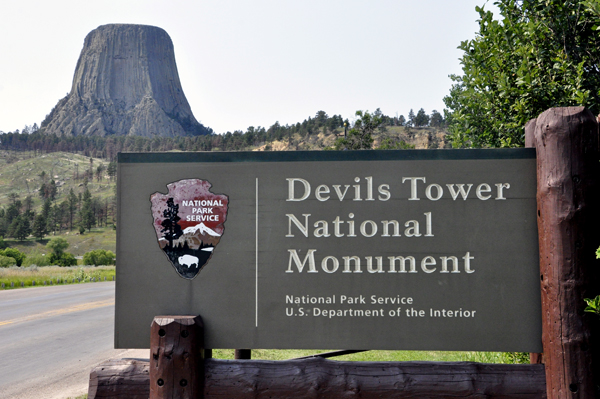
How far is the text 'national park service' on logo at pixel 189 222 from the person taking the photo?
3090mm

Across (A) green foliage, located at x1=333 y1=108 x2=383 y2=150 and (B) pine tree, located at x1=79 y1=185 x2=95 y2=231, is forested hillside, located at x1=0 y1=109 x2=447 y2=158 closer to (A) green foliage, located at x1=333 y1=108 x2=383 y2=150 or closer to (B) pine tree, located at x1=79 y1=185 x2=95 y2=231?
(A) green foliage, located at x1=333 y1=108 x2=383 y2=150

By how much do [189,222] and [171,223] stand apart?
0.12 metres

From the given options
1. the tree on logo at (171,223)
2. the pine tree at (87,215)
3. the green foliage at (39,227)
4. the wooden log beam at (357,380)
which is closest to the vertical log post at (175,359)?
the wooden log beam at (357,380)

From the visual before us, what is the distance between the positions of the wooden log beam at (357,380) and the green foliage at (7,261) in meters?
42.0

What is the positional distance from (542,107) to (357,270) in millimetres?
2366

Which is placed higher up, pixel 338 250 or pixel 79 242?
pixel 338 250

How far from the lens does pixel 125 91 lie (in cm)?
17625

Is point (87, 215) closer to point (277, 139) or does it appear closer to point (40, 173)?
point (40, 173)

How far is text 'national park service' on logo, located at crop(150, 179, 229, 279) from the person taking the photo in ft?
10.1

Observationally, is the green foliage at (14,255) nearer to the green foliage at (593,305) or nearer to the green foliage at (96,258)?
the green foliage at (96,258)

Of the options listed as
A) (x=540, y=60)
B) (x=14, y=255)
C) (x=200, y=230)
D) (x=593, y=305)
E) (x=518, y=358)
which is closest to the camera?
(x=593, y=305)

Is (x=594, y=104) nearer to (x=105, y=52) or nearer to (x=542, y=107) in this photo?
(x=542, y=107)

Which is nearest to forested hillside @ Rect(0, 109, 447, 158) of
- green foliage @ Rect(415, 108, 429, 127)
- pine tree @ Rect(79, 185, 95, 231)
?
→ green foliage @ Rect(415, 108, 429, 127)

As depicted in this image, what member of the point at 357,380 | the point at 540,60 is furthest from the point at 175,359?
the point at 540,60
